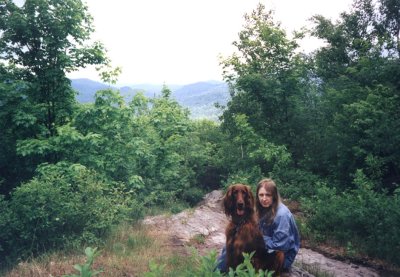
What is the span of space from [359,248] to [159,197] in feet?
26.1

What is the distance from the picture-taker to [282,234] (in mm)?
4492

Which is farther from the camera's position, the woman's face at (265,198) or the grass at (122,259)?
the grass at (122,259)

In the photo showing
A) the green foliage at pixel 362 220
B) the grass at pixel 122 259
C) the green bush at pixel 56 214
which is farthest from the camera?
the green foliage at pixel 362 220

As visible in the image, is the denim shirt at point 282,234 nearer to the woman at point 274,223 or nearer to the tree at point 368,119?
the woman at point 274,223

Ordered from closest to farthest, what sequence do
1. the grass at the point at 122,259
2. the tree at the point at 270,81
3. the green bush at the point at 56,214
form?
the grass at the point at 122,259 < the green bush at the point at 56,214 < the tree at the point at 270,81

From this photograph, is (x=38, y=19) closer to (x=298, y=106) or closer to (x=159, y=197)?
(x=159, y=197)

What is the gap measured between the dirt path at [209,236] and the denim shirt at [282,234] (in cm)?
101

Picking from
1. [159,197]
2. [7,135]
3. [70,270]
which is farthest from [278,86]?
[70,270]

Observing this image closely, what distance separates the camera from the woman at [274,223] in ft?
14.8

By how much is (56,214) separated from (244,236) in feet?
18.8

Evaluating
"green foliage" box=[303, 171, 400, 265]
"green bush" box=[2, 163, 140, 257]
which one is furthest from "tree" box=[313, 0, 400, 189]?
"green bush" box=[2, 163, 140, 257]

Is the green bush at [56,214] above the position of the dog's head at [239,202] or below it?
below

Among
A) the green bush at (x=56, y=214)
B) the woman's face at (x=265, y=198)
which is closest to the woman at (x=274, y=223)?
the woman's face at (x=265, y=198)

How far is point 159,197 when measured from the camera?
15023 mm
